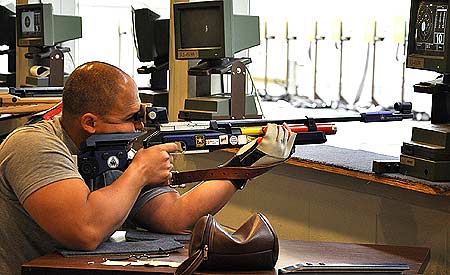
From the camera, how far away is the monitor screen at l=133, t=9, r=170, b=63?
5141 mm

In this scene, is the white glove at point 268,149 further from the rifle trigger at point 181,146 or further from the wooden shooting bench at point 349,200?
the wooden shooting bench at point 349,200

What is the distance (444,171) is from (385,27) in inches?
95.5

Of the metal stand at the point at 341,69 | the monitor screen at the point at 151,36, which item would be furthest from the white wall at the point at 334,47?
the monitor screen at the point at 151,36

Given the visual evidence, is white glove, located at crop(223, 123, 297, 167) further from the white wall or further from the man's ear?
the white wall

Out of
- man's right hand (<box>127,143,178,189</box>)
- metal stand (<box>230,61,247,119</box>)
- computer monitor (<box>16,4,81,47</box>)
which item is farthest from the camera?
computer monitor (<box>16,4,81,47</box>)

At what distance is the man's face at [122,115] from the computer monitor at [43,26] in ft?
11.9

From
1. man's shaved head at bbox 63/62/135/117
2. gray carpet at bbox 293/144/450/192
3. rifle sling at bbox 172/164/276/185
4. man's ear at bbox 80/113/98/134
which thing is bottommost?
gray carpet at bbox 293/144/450/192

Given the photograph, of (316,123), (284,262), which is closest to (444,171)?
(316,123)

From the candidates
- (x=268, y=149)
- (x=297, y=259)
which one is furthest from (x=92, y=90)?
Answer: (x=297, y=259)

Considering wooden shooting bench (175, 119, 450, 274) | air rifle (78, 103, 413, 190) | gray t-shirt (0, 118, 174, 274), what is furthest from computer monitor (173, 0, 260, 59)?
gray t-shirt (0, 118, 174, 274)

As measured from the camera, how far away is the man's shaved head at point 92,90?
2.75m

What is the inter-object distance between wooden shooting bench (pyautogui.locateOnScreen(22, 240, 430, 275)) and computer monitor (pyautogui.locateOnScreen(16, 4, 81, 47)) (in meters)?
3.88

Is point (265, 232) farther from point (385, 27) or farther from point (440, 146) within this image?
A: point (385, 27)

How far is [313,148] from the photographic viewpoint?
13.4 ft
